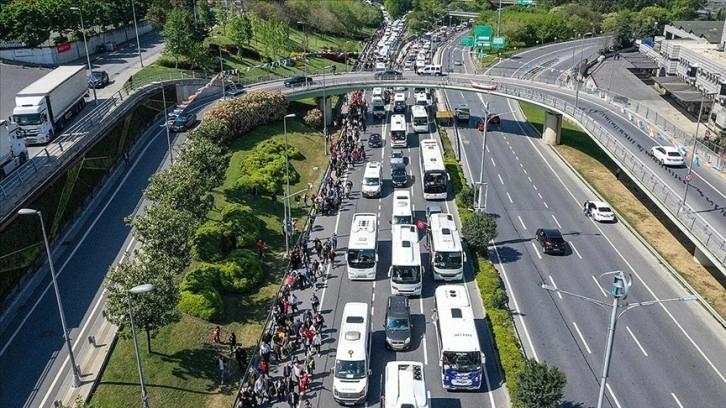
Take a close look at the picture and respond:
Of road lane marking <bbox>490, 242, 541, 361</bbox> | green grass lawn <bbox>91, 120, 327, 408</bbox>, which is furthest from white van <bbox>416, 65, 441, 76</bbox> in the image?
green grass lawn <bbox>91, 120, 327, 408</bbox>

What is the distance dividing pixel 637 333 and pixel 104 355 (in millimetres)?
29427

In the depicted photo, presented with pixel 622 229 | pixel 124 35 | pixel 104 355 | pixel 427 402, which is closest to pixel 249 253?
pixel 104 355

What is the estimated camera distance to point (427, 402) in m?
28.4

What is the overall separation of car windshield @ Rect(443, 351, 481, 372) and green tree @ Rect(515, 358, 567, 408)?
Answer: 10.7 feet

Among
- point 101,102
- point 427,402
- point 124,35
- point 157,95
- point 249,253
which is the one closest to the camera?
point 427,402

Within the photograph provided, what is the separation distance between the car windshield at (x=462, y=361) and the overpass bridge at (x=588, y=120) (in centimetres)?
1629

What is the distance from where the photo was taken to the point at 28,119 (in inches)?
1948

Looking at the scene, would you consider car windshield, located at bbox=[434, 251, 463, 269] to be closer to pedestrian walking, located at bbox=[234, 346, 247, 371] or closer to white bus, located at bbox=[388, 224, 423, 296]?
white bus, located at bbox=[388, 224, 423, 296]

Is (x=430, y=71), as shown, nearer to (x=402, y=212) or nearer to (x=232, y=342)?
(x=402, y=212)

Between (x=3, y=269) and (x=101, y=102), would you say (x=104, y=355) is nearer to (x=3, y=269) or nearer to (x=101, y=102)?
(x=3, y=269)

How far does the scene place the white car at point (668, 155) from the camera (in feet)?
171

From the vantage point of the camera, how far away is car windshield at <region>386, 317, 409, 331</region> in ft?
116

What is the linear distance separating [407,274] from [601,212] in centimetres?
2109

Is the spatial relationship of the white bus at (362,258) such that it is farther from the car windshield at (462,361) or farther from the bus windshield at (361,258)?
the car windshield at (462,361)
